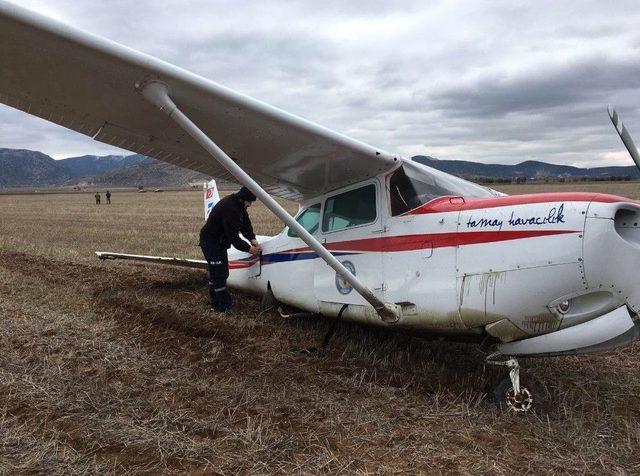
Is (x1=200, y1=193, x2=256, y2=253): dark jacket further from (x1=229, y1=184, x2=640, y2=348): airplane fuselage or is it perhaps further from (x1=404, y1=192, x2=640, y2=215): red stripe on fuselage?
(x1=404, y1=192, x2=640, y2=215): red stripe on fuselage

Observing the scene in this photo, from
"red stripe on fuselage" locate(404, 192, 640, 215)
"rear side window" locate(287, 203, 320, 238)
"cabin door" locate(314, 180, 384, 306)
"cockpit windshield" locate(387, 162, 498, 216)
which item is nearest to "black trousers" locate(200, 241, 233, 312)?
"rear side window" locate(287, 203, 320, 238)

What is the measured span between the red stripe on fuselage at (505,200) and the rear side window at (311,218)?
152cm

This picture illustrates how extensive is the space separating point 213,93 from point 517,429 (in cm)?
330

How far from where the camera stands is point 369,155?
4.75 m

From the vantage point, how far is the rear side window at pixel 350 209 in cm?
513

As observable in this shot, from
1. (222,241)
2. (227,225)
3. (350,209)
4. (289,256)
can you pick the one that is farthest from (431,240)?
(222,241)

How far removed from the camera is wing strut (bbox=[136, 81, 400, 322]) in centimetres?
399

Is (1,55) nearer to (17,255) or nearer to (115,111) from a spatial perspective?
(115,111)

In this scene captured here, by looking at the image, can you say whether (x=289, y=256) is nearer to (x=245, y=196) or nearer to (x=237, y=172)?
(x=245, y=196)

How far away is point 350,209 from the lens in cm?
543

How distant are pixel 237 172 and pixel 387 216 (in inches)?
56.0

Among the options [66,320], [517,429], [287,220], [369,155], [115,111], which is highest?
[115,111]

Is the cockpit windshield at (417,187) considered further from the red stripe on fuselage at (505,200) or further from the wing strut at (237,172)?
the wing strut at (237,172)

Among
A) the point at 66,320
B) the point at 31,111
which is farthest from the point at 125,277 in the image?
the point at 31,111
